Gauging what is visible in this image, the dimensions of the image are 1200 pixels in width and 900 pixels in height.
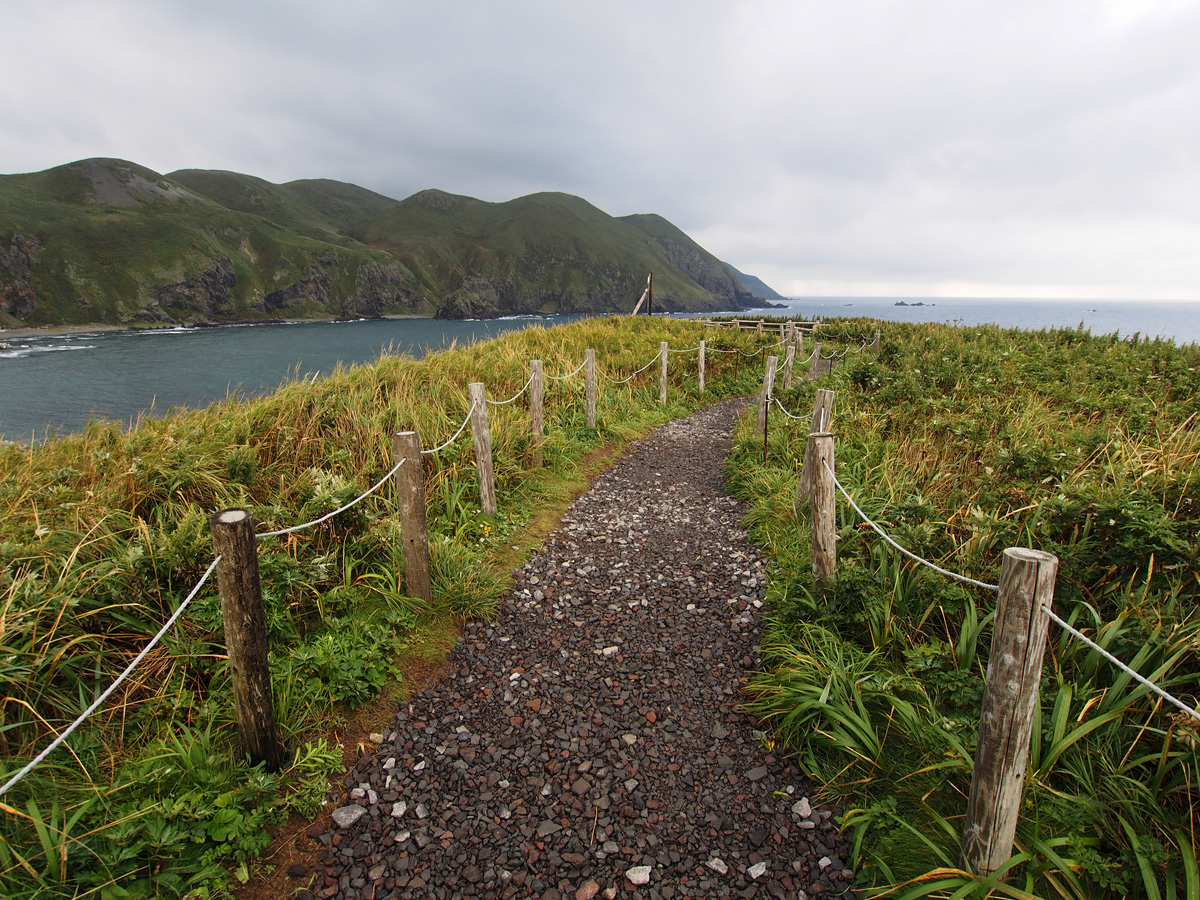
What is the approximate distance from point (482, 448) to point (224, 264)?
139211mm

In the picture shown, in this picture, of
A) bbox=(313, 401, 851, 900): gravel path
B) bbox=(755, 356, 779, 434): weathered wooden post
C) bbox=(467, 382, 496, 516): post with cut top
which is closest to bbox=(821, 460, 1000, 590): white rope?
bbox=(313, 401, 851, 900): gravel path

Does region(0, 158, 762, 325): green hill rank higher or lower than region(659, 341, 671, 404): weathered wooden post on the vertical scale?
higher

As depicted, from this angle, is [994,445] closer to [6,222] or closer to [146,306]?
[146,306]

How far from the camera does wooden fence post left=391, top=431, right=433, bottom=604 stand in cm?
416

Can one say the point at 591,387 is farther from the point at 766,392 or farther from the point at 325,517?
the point at 325,517

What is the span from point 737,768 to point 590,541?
3273 mm

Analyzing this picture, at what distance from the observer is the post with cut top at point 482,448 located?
6145 millimetres

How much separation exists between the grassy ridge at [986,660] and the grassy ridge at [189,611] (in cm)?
291

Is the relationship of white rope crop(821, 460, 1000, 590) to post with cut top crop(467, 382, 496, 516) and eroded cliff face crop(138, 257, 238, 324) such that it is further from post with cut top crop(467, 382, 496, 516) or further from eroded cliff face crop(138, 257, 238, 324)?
eroded cliff face crop(138, 257, 238, 324)

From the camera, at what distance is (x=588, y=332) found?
1702 cm

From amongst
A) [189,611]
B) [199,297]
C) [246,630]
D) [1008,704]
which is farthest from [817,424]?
[199,297]

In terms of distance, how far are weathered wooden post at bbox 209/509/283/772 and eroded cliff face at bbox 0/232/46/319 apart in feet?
423

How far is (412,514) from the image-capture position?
4.28 m

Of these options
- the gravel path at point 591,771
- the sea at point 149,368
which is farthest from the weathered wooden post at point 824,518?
the sea at point 149,368
